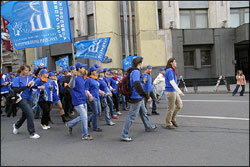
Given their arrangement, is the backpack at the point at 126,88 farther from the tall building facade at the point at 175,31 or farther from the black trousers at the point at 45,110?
the tall building facade at the point at 175,31

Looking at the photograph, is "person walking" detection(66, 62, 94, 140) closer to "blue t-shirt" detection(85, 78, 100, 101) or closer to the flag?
"blue t-shirt" detection(85, 78, 100, 101)

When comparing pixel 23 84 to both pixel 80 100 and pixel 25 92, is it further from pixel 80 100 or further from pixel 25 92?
pixel 80 100

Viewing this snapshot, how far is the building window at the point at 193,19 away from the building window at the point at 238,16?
8.90 ft

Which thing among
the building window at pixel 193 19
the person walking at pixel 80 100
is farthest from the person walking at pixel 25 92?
the building window at pixel 193 19

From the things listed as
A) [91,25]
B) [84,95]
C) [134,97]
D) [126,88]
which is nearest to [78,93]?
[84,95]

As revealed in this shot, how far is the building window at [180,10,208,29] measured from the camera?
2217 cm

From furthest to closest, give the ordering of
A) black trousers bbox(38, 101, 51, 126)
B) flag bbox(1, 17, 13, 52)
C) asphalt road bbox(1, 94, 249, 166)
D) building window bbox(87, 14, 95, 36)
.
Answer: building window bbox(87, 14, 95, 36) → flag bbox(1, 17, 13, 52) → black trousers bbox(38, 101, 51, 126) → asphalt road bbox(1, 94, 249, 166)

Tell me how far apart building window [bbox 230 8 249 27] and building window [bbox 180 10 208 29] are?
2.71 m

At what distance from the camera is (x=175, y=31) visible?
2120 centimetres

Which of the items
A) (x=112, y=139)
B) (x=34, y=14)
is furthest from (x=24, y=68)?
(x=112, y=139)

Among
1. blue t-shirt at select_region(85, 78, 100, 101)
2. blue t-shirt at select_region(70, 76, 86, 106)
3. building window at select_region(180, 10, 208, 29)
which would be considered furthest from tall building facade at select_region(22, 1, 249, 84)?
blue t-shirt at select_region(70, 76, 86, 106)

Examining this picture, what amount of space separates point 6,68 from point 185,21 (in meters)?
22.6

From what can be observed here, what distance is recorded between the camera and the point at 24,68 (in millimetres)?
5383

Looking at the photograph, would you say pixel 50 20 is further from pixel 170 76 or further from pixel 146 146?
pixel 146 146
